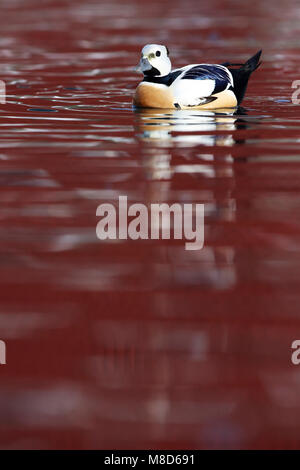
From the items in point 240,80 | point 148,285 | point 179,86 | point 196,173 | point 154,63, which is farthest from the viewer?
point 240,80

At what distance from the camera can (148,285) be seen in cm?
427

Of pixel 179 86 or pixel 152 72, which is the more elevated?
pixel 152 72

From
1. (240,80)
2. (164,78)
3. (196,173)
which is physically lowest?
(196,173)

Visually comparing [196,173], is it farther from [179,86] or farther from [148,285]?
[179,86]

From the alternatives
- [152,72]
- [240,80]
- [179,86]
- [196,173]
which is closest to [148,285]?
[196,173]

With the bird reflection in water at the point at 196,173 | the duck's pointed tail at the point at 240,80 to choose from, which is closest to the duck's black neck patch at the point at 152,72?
the bird reflection in water at the point at 196,173

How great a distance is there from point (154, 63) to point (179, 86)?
31cm

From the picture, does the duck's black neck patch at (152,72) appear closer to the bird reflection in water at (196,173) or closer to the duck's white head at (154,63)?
the duck's white head at (154,63)

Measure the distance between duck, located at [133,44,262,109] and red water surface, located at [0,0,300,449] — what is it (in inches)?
5.4

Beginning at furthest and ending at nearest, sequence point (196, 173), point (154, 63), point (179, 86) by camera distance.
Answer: point (154, 63)
point (179, 86)
point (196, 173)

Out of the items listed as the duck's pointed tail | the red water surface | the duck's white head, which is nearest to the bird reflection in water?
the red water surface

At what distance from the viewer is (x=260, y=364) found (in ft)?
11.3

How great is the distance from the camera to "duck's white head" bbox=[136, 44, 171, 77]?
9109 mm
